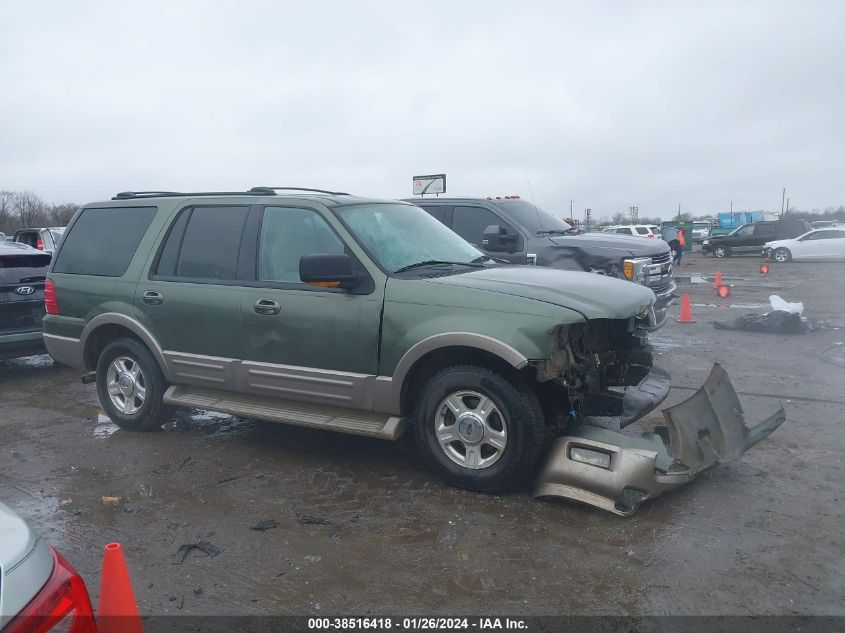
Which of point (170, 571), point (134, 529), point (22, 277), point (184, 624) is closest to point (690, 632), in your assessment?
point (184, 624)

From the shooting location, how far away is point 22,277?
792 cm

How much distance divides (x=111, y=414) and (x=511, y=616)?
13.8 feet

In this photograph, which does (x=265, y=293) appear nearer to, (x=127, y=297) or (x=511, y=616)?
(x=127, y=297)

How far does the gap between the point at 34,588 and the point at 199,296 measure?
3.73 m

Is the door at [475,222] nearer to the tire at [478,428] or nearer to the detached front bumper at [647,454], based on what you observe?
the detached front bumper at [647,454]

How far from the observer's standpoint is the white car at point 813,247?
2680 centimetres

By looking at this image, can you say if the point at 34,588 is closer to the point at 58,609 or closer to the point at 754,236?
the point at 58,609

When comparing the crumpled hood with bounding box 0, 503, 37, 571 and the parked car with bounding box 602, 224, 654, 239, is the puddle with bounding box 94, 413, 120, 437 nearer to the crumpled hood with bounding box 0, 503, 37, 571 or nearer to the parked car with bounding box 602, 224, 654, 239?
the crumpled hood with bounding box 0, 503, 37, 571

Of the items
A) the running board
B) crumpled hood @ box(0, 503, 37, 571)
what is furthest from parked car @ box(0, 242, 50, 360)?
crumpled hood @ box(0, 503, 37, 571)

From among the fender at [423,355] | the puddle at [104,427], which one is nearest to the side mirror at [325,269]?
the fender at [423,355]

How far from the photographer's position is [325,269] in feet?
14.4

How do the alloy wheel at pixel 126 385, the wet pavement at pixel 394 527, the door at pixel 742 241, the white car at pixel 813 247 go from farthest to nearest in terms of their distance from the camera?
the door at pixel 742 241, the white car at pixel 813 247, the alloy wheel at pixel 126 385, the wet pavement at pixel 394 527

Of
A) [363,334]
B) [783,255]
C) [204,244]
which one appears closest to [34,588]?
[363,334]

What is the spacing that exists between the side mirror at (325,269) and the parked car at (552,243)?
12.6 feet
